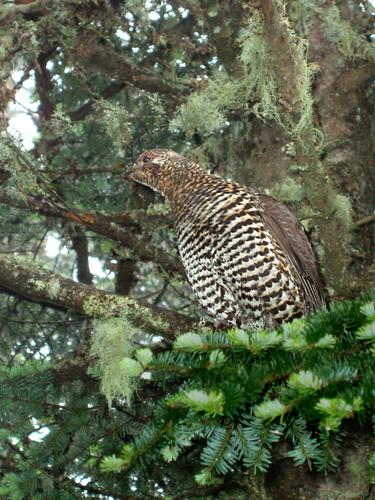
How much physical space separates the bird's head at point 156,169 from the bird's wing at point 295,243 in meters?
0.91

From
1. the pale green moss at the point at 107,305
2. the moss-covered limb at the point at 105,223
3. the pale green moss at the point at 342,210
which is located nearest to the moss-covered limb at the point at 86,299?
the pale green moss at the point at 107,305

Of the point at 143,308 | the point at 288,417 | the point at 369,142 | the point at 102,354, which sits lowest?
the point at 288,417

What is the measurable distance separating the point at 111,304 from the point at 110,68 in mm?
2392

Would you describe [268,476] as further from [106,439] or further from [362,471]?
[106,439]

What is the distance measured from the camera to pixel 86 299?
4.66 metres

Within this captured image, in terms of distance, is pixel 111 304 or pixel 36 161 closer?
pixel 111 304

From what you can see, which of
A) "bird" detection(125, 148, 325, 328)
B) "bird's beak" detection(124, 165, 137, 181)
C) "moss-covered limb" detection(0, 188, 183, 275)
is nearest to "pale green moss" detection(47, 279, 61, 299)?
"moss-covered limb" detection(0, 188, 183, 275)

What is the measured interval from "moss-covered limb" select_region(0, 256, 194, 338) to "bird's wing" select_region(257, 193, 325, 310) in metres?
0.70

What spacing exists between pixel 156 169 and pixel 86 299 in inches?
60.5

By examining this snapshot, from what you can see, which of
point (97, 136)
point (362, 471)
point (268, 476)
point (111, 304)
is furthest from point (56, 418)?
point (97, 136)

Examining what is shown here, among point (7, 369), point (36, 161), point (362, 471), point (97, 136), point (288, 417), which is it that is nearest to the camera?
point (288, 417)

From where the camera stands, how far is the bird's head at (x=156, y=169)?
19.0 ft

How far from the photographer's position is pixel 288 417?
2939mm

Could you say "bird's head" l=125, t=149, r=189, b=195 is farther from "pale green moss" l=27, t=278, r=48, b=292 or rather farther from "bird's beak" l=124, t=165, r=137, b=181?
"pale green moss" l=27, t=278, r=48, b=292
